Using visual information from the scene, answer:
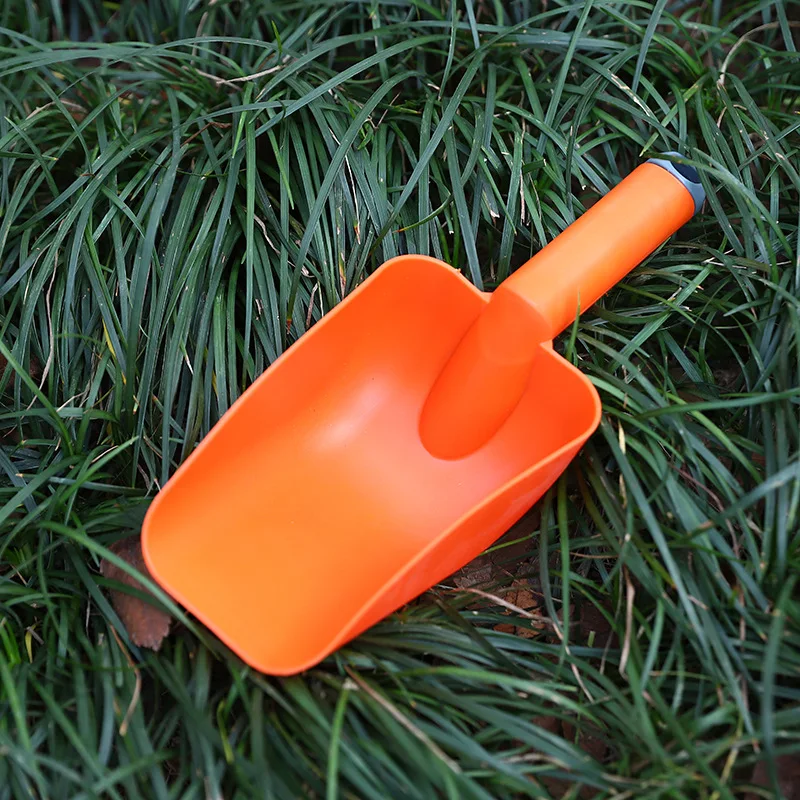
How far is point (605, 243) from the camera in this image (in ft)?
3.96

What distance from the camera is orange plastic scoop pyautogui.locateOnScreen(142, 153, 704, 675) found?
116cm

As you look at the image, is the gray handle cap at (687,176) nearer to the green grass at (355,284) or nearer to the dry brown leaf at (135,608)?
the green grass at (355,284)

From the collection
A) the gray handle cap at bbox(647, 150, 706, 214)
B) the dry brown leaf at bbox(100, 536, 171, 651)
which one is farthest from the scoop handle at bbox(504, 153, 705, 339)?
the dry brown leaf at bbox(100, 536, 171, 651)

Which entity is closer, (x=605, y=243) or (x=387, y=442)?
(x=605, y=243)

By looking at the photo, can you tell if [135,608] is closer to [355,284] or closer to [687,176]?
[355,284]

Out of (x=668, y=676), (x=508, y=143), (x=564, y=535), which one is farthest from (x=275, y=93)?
(x=668, y=676)

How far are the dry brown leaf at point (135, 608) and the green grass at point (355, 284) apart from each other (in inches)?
1.0

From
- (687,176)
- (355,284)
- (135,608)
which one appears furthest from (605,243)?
(135,608)

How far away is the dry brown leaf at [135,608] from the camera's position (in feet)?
3.69

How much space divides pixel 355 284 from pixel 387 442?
0.26 meters

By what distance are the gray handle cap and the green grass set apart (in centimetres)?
5

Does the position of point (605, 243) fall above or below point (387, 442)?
above

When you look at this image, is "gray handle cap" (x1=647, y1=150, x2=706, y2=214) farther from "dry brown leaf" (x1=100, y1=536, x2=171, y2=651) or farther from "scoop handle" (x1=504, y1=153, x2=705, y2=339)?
"dry brown leaf" (x1=100, y1=536, x2=171, y2=651)

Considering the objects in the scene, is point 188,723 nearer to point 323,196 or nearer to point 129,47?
point 323,196
